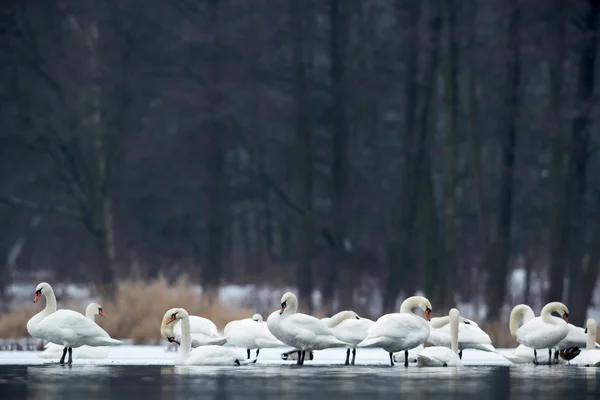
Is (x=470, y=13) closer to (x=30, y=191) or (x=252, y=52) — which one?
(x=252, y=52)

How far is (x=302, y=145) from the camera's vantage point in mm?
40250

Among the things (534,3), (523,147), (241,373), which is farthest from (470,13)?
(241,373)

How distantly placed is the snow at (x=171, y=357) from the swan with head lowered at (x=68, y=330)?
0.75 metres

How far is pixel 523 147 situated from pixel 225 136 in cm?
1351

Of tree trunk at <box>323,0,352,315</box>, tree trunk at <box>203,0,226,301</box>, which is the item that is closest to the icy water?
tree trunk at <box>323,0,352,315</box>

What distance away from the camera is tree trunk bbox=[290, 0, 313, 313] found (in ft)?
131

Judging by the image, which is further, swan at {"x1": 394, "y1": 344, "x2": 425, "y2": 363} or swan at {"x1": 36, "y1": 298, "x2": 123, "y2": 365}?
swan at {"x1": 394, "y1": 344, "x2": 425, "y2": 363}

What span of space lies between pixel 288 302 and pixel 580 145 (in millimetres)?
14075

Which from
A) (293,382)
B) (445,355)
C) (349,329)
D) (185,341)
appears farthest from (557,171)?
(293,382)

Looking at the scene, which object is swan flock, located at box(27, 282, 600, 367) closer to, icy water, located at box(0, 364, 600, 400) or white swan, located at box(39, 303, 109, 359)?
white swan, located at box(39, 303, 109, 359)

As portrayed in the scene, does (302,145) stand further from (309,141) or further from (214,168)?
(214,168)

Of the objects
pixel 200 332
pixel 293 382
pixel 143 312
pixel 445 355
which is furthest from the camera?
pixel 143 312

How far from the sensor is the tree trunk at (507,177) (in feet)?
117

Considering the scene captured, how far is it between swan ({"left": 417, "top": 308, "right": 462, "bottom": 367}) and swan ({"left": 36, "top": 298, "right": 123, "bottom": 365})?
165 inches
